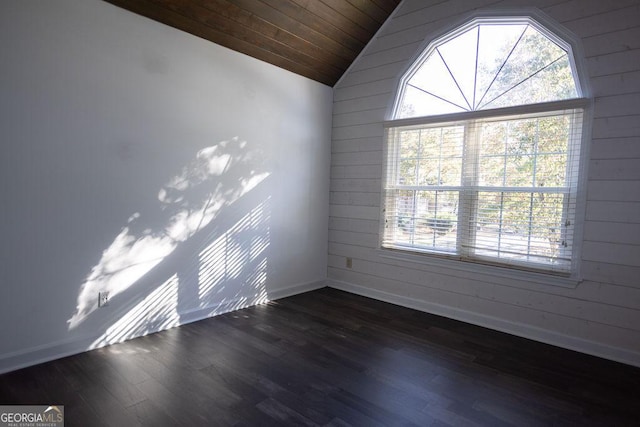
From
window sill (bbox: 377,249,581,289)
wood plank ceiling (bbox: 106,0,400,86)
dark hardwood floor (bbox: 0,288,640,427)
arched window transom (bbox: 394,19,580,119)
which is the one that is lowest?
dark hardwood floor (bbox: 0,288,640,427)

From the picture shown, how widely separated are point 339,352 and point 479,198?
76.6 inches

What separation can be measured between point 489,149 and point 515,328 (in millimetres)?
1642

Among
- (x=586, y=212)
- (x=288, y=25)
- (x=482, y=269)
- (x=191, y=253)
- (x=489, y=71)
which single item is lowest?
(x=482, y=269)

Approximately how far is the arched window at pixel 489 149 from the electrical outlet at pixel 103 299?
9.04 feet

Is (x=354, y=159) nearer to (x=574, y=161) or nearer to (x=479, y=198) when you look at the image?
(x=479, y=198)

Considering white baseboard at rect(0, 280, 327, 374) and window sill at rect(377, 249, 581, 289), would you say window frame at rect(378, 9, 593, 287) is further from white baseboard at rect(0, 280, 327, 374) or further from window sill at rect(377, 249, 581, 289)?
white baseboard at rect(0, 280, 327, 374)

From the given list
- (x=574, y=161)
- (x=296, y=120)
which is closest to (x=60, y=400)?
(x=296, y=120)

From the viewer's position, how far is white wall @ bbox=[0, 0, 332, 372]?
2.35 metres

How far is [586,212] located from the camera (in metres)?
2.88

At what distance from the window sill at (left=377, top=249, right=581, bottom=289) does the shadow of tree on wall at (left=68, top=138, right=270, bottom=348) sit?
4.85ft

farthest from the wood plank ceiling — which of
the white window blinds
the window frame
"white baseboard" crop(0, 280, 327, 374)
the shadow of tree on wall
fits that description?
"white baseboard" crop(0, 280, 327, 374)

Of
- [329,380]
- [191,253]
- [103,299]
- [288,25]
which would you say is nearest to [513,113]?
[288,25]
